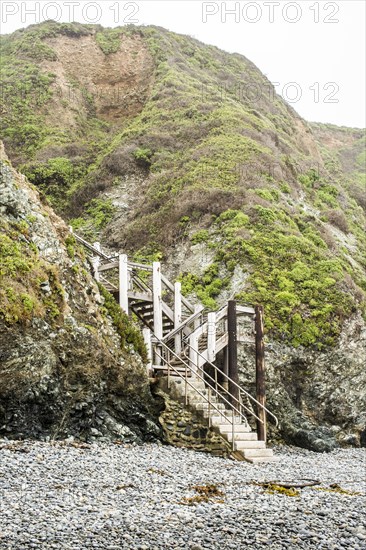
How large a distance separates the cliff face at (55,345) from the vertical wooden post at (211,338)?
2.37 meters

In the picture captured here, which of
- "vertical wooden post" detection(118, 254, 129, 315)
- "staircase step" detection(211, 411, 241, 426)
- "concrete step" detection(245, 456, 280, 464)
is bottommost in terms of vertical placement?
"concrete step" detection(245, 456, 280, 464)

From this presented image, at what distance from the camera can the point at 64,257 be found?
53.8 ft

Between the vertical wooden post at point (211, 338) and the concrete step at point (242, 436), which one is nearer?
the concrete step at point (242, 436)

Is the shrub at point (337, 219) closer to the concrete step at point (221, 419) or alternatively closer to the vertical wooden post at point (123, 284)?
the vertical wooden post at point (123, 284)

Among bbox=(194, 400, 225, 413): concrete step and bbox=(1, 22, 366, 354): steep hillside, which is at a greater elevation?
bbox=(1, 22, 366, 354): steep hillside

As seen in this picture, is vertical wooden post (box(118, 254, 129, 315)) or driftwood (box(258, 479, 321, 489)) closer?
driftwood (box(258, 479, 321, 489))

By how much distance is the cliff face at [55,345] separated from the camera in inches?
536

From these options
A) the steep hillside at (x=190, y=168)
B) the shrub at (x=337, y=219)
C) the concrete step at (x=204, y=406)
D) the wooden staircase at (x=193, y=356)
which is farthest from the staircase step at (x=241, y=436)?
the shrub at (x=337, y=219)

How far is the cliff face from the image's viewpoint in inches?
536

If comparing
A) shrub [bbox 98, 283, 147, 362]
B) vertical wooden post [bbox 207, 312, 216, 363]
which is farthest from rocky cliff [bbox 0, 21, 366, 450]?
shrub [bbox 98, 283, 147, 362]

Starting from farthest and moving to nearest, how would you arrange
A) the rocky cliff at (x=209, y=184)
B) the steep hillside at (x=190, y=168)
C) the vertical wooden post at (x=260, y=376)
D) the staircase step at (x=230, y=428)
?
the steep hillside at (x=190, y=168) < the rocky cliff at (x=209, y=184) < the vertical wooden post at (x=260, y=376) < the staircase step at (x=230, y=428)

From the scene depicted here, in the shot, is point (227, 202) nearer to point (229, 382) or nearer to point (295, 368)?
point (295, 368)

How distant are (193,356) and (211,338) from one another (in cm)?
77

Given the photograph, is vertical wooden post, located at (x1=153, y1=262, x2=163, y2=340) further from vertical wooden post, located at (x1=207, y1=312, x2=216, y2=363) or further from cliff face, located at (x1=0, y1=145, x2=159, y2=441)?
cliff face, located at (x1=0, y1=145, x2=159, y2=441)
